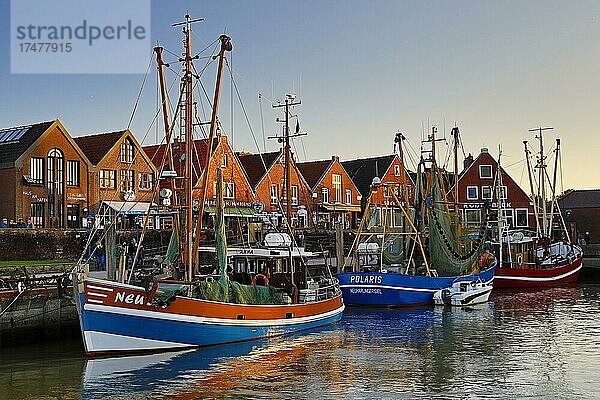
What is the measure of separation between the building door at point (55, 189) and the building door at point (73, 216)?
73 cm

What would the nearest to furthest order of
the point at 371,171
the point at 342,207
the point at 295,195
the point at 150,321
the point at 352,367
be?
the point at 352,367 → the point at 150,321 → the point at 295,195 → the point at 342,207 → the point at 371,171

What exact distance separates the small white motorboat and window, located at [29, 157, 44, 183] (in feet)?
93.8

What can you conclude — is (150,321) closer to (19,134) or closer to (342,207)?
(19,134)

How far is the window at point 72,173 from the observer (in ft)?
180

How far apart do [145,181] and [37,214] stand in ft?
30.1

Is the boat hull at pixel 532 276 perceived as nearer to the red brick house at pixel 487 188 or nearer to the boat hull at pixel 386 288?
the boat hull at pixel 386 288

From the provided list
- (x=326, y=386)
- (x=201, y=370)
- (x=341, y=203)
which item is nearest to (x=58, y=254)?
(x=201, y=370)

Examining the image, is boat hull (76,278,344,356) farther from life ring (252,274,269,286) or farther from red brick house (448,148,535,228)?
red brick house (448,148,535,228)

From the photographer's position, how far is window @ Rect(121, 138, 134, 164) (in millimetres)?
59531

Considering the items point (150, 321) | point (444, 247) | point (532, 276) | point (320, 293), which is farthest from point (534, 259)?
point (150, 321)

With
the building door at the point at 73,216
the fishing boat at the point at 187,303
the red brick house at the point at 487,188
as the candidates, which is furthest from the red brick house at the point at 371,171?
the fishing boat at the point at 187,303

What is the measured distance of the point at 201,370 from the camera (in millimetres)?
23156

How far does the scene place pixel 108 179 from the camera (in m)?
58.4

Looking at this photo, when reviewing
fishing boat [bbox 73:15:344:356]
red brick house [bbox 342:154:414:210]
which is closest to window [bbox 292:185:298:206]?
red brick house [bbox 342:154:414:210]
